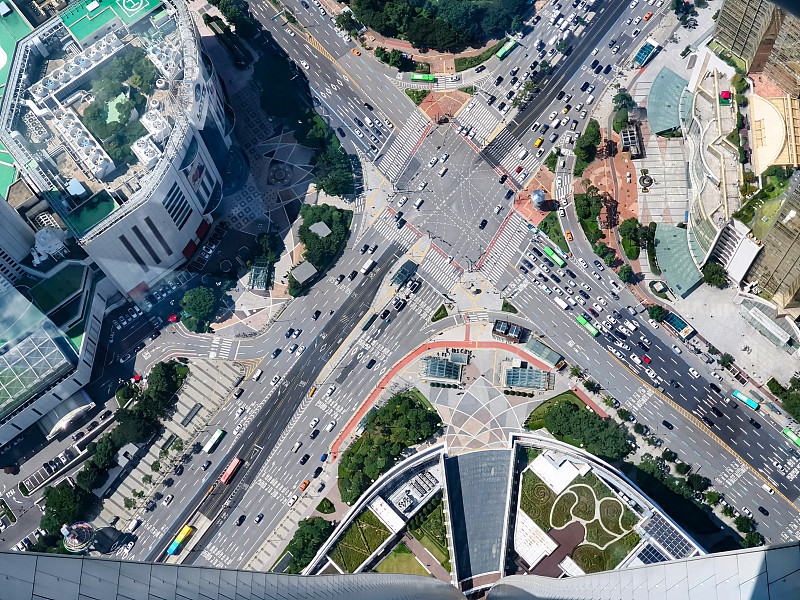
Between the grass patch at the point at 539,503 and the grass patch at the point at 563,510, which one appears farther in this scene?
the grass patch at the point at 539,503

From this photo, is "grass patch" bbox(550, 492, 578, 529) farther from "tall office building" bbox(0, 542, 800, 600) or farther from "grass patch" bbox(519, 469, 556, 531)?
"tall office building" bbox(0, 542, 800, 600)

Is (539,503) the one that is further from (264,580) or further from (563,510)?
(264,580)

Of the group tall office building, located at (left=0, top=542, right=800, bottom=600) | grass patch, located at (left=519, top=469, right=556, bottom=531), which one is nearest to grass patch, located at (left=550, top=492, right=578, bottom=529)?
grass patch, located at (left=519, top=469, right=556, bottom=531)

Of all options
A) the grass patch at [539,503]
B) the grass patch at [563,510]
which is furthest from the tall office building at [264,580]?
the grass patch at [563,510]

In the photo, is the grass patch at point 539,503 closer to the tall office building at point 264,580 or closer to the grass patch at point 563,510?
the grass patch at point 563,510

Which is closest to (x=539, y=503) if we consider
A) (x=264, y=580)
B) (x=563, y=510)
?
(x=563, y=510)

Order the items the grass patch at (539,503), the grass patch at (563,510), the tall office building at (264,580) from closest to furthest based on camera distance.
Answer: the tall office building at (264,580) → the grass patch at (563,510) → the grass patch at (539,503)
